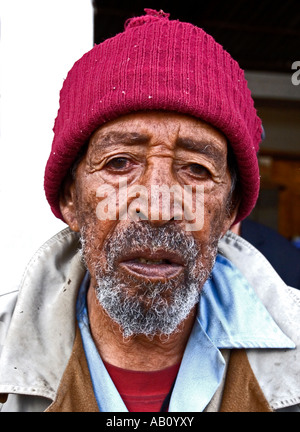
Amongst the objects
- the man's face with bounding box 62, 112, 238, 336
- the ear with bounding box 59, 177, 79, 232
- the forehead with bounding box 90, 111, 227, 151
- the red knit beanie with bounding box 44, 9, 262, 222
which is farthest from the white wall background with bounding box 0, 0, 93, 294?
the forehead with bounding box 90, 111, 227, 151

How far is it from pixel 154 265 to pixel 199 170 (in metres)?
0.38

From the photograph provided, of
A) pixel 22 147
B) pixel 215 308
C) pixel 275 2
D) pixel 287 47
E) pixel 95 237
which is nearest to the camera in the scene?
pixel 95 237

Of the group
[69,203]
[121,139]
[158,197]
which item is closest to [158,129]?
[121,139]

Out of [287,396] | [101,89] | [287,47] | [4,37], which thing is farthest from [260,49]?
[287,396]

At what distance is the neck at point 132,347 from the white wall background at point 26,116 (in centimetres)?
63

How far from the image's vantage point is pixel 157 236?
5.73 ft

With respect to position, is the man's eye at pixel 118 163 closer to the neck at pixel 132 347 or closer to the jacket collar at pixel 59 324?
the jacket collar at pixel 59 324

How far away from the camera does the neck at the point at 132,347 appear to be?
Answer: 6.31 ft

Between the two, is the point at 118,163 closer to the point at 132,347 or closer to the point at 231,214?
the point at 231,214

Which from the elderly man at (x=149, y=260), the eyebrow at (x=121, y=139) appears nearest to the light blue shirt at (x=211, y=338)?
the elderly man at (x=149, y=260)

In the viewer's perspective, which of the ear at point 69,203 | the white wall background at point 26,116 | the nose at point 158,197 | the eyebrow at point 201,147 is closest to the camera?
the nose at point 158,197

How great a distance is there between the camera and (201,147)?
187cm

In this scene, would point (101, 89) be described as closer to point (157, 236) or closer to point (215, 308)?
point (157, 236)

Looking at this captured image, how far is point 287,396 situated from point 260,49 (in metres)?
4.16
